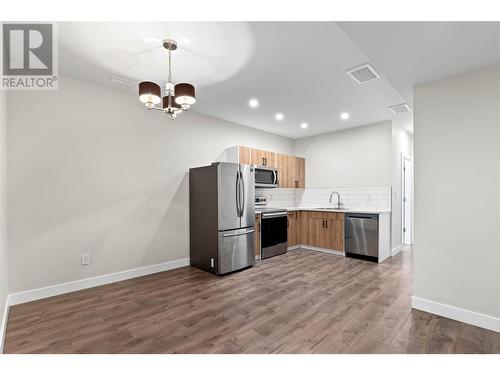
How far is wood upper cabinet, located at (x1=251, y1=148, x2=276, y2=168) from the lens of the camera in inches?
198

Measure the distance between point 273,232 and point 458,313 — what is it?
9.73 feet

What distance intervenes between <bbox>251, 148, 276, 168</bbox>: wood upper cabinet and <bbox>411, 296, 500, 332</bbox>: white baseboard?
11.1 ft

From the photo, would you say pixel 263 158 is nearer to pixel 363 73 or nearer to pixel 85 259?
pixel 363 73

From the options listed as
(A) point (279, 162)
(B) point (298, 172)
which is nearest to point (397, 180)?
(B) point (298, 172)

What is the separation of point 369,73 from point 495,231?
2107 mm

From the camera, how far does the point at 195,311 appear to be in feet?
8.52

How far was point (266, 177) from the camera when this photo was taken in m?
5.25

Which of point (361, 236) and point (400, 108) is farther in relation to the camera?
point (361, 236)

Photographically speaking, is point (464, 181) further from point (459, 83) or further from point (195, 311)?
point (195, 311)

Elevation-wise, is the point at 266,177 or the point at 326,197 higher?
the point at 266,177

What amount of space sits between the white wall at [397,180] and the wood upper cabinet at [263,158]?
246 cm
